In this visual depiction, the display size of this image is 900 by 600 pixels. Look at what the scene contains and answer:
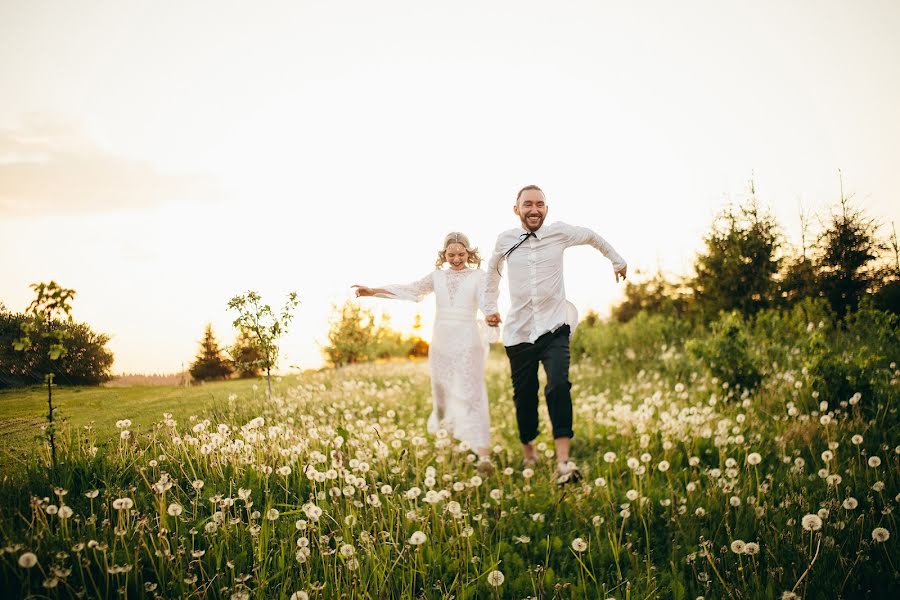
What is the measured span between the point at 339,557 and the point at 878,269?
36.0 ft

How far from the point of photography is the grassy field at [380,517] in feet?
8.37

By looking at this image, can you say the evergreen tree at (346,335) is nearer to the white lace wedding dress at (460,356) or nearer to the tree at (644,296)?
the white lace wedding dress at (460,356)

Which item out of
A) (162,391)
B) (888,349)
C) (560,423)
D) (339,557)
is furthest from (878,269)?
(162,391)

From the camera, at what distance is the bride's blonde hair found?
572cm

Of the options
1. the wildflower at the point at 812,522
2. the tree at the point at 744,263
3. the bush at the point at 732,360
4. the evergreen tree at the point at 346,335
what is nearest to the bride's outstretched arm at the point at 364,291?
the wildflower at the point at 812,522

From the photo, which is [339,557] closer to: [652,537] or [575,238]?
[652,537]

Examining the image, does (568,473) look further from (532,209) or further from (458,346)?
(532,209)

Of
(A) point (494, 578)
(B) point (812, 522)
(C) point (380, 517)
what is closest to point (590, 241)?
(B) point (812, 522)

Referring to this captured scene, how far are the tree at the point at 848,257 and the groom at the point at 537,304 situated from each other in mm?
7734

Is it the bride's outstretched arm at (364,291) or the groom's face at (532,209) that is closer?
the groom's face at (532,209)

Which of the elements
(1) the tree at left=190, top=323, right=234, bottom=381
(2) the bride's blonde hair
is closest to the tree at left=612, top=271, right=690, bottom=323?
(2) the bride's blonde hair

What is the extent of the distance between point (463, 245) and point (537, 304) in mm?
1261

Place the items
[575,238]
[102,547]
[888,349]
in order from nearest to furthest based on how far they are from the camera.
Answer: [102,547] → [575,238] → [888,349]

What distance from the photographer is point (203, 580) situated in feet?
8.13
